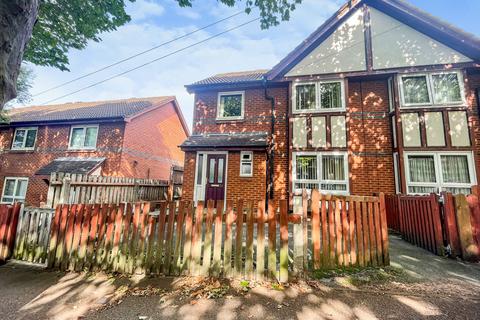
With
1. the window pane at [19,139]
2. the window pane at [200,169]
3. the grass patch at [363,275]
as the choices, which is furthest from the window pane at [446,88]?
the window pane at [19,139]

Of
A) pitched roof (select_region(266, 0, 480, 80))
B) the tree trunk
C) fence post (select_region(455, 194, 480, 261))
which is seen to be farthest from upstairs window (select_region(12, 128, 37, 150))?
fence post (select_region(455, 194, 480, 261))

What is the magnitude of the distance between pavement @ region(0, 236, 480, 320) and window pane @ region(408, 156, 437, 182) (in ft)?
17.3

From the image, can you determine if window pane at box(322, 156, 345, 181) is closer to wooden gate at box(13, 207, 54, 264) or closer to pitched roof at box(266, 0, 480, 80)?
pitched roof at box(266, 0, 480, 80)

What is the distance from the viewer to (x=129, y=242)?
4527mm

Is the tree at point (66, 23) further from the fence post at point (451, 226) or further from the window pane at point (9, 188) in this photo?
the window pane at point (9, 188)

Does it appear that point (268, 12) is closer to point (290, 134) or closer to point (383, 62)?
point (290, 134)

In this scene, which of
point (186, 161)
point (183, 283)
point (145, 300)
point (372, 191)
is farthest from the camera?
point (186, 161)

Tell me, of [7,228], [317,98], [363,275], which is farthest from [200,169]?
[363,275]

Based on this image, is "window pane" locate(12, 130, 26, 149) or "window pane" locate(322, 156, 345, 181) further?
"window pane" locate(12, 130, 26, 149)

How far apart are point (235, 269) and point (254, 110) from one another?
8.70 metres

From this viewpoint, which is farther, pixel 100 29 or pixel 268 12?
pixel 100 29

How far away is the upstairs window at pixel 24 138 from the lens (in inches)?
618

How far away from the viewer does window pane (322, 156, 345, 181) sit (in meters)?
9.67

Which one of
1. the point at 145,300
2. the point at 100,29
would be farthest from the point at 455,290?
the point at 100,29
